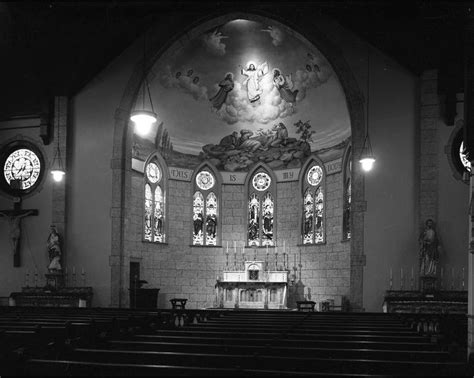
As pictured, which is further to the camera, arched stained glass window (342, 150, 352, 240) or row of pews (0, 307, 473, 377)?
arched stained glass window (342, 150, 352, 240)

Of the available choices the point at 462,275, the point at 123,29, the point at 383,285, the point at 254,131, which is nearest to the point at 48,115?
the point at 123,29

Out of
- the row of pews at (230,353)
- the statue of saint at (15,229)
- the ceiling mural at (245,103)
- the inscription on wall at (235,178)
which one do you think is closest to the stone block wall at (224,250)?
the inscription on wall at (235,178)

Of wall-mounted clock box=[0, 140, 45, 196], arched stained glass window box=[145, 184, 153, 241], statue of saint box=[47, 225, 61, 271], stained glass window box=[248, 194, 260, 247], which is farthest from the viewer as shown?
stained glass window box=[248, 194, 260, 247]

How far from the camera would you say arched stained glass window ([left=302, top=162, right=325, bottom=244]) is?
2378cm

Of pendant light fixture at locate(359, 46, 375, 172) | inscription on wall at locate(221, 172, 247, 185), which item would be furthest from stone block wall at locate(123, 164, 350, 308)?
pendant light fixture at locate(359, 46, 375, 172)

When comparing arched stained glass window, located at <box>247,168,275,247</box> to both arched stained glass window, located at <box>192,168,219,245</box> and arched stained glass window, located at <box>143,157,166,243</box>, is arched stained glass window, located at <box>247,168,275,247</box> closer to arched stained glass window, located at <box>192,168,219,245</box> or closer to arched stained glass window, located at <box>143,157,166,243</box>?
arched stained glass window, located at <box>192,168,219,245</box>

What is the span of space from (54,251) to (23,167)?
138 inches

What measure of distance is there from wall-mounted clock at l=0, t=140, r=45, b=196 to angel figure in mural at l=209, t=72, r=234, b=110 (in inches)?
273

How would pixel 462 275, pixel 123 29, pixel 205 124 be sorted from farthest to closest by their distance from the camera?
pixel 205 124 < pixel 123 29 < pixel 462 275

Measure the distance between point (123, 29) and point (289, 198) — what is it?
29.7ft

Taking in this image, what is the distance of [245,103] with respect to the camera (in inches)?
985

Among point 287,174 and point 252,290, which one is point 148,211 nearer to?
point 252,290

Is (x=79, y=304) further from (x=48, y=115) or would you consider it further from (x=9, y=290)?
(x=48, y=115)

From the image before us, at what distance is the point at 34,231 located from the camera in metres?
21.3
